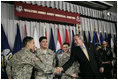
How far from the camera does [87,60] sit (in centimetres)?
205

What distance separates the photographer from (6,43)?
11.3ft

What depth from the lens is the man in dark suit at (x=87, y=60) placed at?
6.66 feet

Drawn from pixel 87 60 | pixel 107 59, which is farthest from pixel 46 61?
pixel 107 59

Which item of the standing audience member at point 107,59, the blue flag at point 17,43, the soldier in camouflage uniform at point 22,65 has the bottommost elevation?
the standing audience member at point 107,59

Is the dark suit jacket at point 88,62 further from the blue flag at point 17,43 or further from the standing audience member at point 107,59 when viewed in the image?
the blue flag at point 17,43

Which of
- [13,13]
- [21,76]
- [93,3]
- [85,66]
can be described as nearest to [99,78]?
[85,66]

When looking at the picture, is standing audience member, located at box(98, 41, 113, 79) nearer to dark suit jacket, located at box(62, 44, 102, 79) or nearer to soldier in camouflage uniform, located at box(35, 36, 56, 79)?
dark suit jacket, located at box(62, 44, 102, 79)

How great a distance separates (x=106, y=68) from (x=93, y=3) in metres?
3.02

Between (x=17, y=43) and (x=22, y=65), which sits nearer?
(x=22, y=65)

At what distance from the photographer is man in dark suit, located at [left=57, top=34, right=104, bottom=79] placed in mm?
2029

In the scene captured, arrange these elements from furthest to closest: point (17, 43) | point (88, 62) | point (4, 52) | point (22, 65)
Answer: point (17, 43), point (4, 52), point (88, 62), point (22, 65)

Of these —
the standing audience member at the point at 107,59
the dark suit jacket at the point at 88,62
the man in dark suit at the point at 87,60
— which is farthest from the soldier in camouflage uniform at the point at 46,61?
the standing audience member at the point at 107,59

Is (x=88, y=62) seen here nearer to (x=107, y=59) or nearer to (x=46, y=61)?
(x=46, y=61)

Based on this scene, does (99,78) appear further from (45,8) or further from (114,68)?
(45,8)
